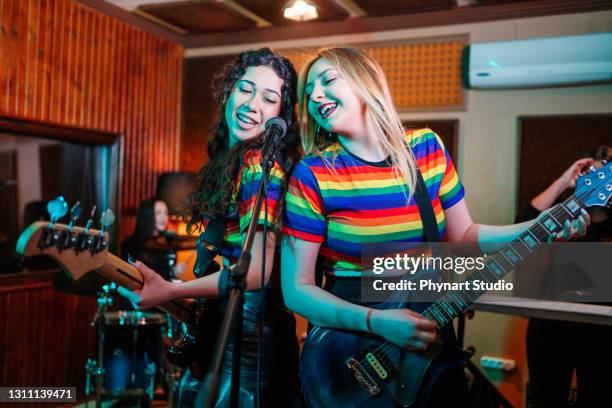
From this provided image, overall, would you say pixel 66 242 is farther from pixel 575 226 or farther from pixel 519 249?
pixel 575 226

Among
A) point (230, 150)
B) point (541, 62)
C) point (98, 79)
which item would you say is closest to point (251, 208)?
point (230, 150)

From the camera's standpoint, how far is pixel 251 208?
1632mm

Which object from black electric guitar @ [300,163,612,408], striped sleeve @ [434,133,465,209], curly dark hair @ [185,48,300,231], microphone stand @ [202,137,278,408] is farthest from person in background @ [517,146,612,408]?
microphone stand @ [202,137,278,408]

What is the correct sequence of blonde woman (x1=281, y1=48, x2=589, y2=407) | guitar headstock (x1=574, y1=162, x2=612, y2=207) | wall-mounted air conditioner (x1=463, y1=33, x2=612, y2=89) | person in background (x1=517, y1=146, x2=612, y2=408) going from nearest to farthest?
blonde woman (x1=281, y1=48, x2=589, y2=407) → guitar headstock (x1=574, y1=162, x2=612, y2=207) → person in background (x1=517, y1=146, x2=612, y2=408) → wall-mounted air conditioner (x1=463, y1=33, x2=612, y2=89)

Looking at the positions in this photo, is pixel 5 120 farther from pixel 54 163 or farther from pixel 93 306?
pixel 93 306

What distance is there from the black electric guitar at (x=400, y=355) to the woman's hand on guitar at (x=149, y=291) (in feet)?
1.39

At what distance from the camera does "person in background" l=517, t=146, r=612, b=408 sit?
270cm

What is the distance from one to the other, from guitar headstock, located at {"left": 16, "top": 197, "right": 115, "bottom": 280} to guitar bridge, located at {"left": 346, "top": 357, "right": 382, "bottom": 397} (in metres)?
0.75

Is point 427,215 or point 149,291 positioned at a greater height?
point 427,215

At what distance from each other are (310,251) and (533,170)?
10.1ft

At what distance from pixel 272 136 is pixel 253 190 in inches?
7.0

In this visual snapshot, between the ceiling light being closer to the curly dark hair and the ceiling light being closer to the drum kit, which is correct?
the curly dark hair

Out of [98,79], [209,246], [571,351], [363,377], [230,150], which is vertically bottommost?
[571,351]

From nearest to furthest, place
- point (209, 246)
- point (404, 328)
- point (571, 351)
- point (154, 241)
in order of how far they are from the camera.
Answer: point (404, 328)
point (209, 246)
point (571, 351)
point (154, 241)
